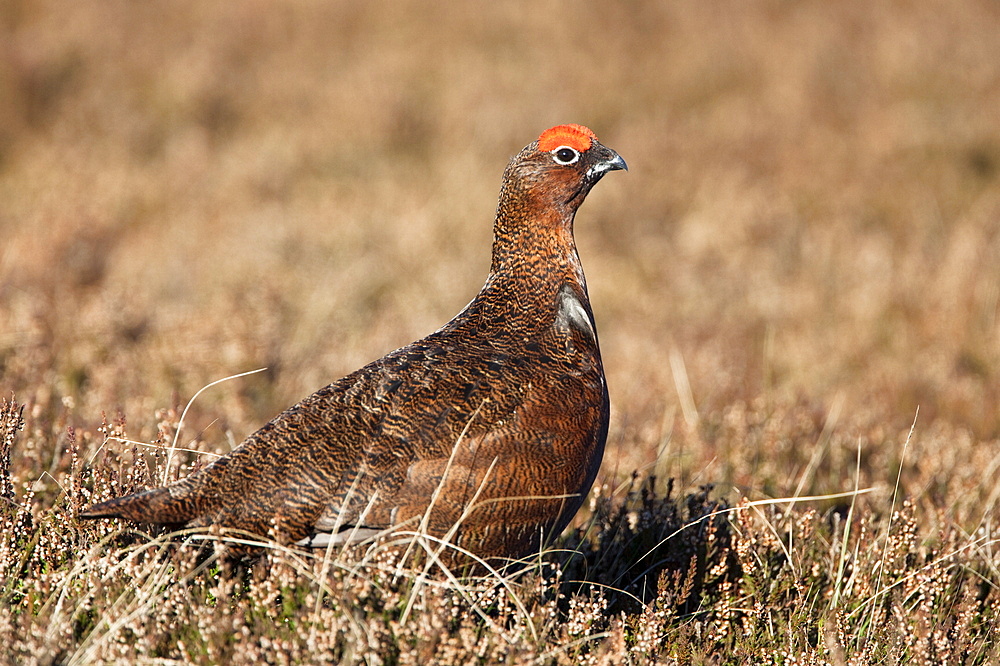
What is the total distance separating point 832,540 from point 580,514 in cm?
104

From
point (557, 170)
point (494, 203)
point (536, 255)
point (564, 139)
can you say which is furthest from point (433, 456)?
point (494, 203)

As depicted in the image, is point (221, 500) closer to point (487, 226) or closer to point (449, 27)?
point (487, 226)

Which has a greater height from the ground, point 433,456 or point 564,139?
point 564,139

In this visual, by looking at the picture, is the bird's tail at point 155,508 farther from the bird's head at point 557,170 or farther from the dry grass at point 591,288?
the bird's head at point 557,170

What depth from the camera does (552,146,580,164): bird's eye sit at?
3.59 m

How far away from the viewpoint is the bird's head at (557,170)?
355 centimetres

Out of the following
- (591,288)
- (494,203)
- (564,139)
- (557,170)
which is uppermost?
(564,139)

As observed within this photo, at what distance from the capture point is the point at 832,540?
381 cm

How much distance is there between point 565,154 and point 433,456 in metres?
1.37

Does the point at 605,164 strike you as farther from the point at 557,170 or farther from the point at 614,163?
the point at 557,170

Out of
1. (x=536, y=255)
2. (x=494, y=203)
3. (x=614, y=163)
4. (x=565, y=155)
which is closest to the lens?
(x=536, y=255)

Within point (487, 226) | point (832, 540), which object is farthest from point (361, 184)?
point (832, 540)

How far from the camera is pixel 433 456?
2750 millimetres

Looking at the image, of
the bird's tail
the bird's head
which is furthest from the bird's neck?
the bird's tail
